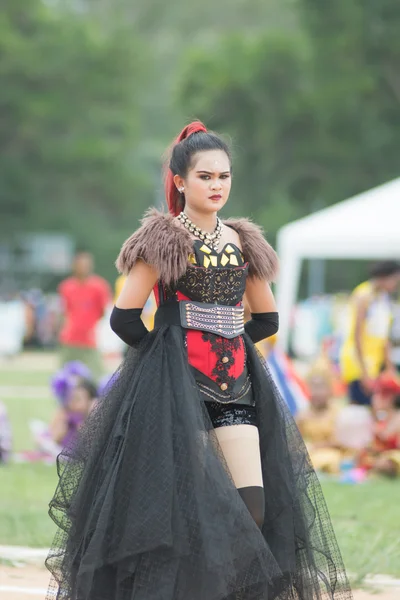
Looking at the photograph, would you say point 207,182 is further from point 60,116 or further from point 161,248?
point 60,116

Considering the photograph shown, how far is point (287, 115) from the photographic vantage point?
126 feet

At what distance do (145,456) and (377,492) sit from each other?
5.15 meters

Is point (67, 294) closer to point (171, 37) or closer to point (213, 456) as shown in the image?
point (213, 456)

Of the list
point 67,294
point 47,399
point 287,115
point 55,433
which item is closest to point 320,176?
point 287,115

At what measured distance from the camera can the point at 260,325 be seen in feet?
16.1

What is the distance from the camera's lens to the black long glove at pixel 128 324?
4.55 m

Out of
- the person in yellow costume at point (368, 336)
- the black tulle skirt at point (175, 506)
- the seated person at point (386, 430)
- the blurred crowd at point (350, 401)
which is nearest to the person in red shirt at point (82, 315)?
the blurred crowd at point (350, 401)

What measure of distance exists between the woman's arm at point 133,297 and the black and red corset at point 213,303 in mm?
91

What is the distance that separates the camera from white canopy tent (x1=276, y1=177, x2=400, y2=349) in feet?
47.0

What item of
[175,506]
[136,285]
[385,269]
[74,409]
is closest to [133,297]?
[136,285]

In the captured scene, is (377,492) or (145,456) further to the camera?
(377,492)

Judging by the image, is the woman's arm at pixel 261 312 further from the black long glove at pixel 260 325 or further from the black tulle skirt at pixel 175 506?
the black tulle skirt at pixel 175 506

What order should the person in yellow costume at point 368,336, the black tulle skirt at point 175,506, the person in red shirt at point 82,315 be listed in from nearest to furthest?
the black tulle skirt at point 175,506, the person in yellow costume at point 368,336, the person in red shirt at point 82,315

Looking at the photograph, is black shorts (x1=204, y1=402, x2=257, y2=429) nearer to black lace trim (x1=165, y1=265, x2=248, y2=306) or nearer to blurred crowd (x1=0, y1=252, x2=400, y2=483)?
black lace trim (x1=165, y1=265, x2=248, y2=306)
